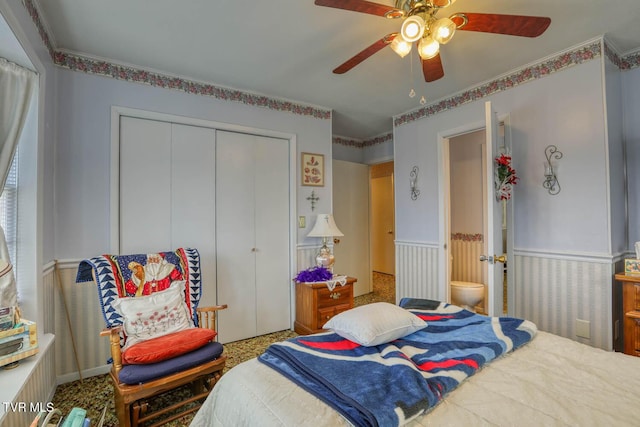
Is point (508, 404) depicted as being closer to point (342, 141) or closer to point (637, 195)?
point (637, 195)

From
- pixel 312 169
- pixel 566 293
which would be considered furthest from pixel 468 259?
pixel 312 169

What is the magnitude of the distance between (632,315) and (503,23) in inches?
80.2

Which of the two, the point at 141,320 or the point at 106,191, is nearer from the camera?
the point at 141,320

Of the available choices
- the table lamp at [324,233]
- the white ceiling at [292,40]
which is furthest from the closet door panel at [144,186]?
the table lamp at [324,233]

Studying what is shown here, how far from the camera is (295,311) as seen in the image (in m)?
3.40

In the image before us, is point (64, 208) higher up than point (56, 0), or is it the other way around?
point (56, 0)

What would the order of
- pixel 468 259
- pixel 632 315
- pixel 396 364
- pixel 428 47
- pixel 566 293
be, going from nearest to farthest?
pixel 396 364 < pixel 428 47 < pixel 632 315 < pixel 566 293 < pixel 468 259

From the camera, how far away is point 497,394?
1081 mm

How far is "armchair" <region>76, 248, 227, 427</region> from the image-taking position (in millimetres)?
1761

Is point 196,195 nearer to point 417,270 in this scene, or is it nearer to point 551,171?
point 417,270

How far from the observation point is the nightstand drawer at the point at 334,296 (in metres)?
3.12

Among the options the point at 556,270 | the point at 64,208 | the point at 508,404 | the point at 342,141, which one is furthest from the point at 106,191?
the point at 556,270

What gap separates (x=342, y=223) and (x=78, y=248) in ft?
10.3

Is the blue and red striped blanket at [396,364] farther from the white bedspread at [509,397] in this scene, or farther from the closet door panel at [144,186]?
the closet door panel at [144,186]
